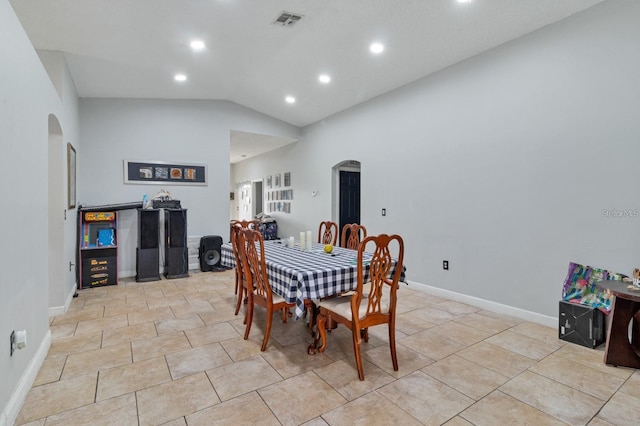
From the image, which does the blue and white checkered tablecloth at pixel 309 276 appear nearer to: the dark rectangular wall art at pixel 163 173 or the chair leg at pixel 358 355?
the chair leg at pixel 358 355

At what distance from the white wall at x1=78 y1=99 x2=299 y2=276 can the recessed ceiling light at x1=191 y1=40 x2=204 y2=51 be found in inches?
81.5

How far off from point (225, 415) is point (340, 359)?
3.11ft

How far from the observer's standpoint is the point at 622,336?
2393 mm

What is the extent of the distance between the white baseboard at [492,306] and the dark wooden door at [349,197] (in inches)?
84.2

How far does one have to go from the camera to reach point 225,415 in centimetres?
182

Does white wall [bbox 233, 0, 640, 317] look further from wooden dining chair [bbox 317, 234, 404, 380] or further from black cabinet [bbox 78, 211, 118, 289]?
black cabinet [bbox 78, 211, 118, 289]

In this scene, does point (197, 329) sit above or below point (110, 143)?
below

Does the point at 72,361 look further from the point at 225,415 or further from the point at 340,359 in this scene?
the point at 340,359

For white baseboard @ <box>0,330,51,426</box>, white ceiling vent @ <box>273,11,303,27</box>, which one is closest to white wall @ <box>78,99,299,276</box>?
white ceiling vent @ <box>273,11,303,27</box>

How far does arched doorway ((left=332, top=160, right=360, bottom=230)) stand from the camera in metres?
6.08

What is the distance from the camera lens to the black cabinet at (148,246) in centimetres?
493

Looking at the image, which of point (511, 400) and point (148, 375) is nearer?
point (511, 400)

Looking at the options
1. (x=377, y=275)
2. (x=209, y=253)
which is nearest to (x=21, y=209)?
(x=377, y=275)

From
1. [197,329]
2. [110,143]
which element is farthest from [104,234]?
[197,329]
